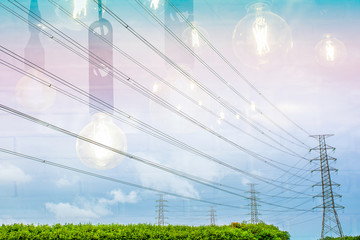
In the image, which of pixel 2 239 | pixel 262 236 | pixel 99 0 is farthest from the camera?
pixel 262 236

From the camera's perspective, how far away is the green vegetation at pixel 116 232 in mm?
14477

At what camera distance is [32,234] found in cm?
1424

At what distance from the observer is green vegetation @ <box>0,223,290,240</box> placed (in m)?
14.5

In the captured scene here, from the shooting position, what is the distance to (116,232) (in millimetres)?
16031

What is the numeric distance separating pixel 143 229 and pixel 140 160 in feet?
10.8

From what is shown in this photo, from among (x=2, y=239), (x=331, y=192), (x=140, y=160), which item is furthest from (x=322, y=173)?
(x=2, y=239)

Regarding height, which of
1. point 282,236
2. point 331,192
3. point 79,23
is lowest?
point 282,236

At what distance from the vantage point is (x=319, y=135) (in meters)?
42.4

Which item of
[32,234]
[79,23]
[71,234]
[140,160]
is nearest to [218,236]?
[140,160]

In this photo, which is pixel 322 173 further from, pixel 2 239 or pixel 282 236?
pixel 2 239

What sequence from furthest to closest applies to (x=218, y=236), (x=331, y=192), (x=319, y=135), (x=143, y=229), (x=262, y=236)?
1. (x=319, y=135)
2. (x=331, y=192)
3. (x=262, y=236)
4. (x=218, y=236)
5. (x=143, y=229)

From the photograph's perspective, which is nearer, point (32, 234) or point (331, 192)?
point (32, 234)

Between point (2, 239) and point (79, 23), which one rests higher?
point (79, 23)

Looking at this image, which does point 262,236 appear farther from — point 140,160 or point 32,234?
point 32,234
